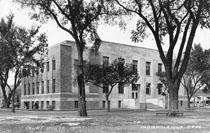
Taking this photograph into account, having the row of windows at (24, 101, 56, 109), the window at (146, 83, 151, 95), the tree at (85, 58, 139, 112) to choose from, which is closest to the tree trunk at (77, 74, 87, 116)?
the tree at (85, 58, 139, 112)

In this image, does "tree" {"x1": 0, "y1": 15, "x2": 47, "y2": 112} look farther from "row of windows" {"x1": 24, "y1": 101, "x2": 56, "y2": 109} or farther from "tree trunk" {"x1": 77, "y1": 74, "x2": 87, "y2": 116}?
"tree trunk" {"x1": 77, "y1": 74, "x2": 87, "y2": 116}

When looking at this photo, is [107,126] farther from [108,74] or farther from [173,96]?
[108,74]

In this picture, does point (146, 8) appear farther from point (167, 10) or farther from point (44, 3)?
point (44, 3)

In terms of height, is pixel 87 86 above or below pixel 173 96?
above

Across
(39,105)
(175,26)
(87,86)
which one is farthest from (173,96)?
(39,105)

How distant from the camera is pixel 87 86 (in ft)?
167

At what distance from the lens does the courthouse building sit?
47.8 m

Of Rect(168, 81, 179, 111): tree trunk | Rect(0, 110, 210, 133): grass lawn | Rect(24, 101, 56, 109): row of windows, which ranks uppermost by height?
Rect(168, 81, 179, 111): tree trunk

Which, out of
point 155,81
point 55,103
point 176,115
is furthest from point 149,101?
point 176,115

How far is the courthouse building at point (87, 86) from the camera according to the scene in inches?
1884

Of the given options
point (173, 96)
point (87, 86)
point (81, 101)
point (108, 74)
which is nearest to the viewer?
point (173, 96)

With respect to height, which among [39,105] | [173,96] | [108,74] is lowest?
[39,105]

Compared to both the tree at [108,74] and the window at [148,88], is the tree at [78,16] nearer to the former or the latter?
the tree at [108,74]

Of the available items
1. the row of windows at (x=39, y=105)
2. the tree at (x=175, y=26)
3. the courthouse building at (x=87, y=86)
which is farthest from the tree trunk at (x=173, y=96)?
the row of windows at (x=39, y=105)
